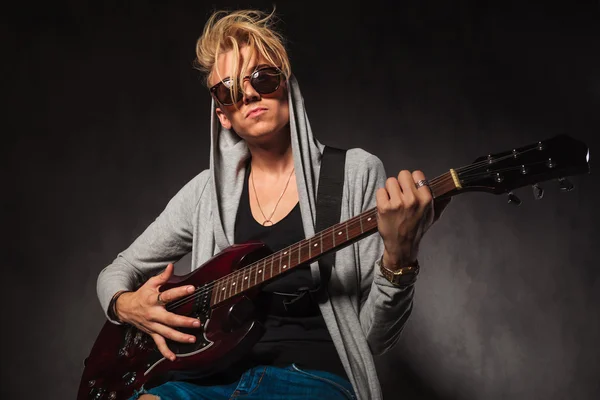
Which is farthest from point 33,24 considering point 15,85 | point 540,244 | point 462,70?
point 540,244

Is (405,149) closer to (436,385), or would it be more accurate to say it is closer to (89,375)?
(436,385)

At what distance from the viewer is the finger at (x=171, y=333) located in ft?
4.25

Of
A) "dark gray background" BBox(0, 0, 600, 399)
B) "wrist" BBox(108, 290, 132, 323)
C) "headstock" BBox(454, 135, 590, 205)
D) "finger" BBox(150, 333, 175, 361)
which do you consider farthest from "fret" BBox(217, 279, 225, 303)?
"dark gray background" BBox(0, 0, 600, 399)

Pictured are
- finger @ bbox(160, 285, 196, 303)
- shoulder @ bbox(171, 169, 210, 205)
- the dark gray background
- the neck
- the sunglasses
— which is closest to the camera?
finger @ bbox(160, 285, 196, 303)

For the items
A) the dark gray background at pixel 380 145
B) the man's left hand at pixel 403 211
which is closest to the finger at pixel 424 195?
the man's left hand at pixel 403 211

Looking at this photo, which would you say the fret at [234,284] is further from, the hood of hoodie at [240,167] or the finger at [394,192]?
the finger at [394,192]

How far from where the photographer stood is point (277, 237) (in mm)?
1447

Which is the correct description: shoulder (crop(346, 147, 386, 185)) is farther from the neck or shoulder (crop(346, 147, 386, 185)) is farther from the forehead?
the forehead

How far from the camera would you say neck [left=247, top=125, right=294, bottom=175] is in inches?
61.9

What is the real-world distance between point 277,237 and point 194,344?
0.32 meters

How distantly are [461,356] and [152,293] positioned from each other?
124 cm

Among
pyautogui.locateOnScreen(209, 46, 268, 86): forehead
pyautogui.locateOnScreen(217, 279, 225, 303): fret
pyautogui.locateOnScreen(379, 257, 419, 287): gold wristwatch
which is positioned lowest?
pyautogui.locateOnScreen(379, 257, 419, 287): gold wristwatch

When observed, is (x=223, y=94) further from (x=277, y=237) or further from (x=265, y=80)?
(x=277, y=237)

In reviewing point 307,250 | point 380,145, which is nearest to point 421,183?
point 307,250
